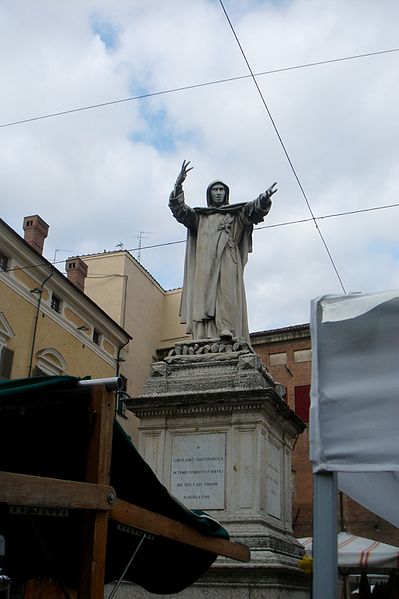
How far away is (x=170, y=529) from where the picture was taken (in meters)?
3.96

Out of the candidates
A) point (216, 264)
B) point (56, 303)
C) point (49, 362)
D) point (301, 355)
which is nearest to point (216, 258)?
→ point (216, 264)

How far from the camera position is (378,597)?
30.9 ft

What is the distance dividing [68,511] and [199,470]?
160 inches

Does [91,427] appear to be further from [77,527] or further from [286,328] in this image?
[286,328]

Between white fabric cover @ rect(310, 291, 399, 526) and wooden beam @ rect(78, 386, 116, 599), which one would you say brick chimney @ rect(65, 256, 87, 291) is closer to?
wooden beam @ rect(78, 386, 116, 599)

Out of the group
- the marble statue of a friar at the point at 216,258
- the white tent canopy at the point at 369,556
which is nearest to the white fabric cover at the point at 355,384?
the marble statue of a friar at the point at 216,258

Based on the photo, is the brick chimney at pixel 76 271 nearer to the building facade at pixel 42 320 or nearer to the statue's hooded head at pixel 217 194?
the building facade at pixel 42 320

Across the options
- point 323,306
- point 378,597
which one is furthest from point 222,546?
point 378,597

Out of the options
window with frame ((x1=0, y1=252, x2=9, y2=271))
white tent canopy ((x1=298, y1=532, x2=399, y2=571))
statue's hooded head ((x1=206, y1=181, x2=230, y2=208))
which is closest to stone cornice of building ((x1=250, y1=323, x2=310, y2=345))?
window with frame ((x1=0, y1=252, x2=9, y2=271))

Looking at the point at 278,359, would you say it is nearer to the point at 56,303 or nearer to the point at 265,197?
the point at 56,303

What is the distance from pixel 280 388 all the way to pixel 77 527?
4.54 meters

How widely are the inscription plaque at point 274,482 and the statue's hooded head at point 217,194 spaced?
10.9 ft

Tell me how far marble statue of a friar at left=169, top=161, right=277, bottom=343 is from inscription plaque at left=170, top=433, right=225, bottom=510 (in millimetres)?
1461

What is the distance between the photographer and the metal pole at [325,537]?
2.84m
